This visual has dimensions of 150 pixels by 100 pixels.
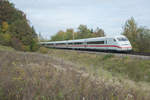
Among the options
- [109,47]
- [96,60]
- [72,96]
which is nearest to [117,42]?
[109,47]

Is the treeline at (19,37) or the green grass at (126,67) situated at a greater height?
the treeline at (19,37)

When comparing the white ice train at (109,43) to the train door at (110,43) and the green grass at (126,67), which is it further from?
the green grass at (126,67)

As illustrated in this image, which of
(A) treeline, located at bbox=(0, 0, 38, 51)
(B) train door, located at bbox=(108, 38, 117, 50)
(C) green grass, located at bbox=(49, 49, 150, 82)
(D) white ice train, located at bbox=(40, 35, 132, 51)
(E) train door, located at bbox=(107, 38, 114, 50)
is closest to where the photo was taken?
(C) green grass, located at bbox=(49, 49, 150, 82)

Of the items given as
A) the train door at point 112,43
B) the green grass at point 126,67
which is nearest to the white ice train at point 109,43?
the train door at point 112,43

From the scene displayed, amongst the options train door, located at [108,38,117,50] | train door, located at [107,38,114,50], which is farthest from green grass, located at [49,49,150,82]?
train door, located at [107,38,114,50]

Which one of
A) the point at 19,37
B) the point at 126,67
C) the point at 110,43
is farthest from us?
the point at 19,37

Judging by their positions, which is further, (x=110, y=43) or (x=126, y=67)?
(x=110, y=43)

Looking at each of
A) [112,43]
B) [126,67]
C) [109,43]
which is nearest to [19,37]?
[109,43]

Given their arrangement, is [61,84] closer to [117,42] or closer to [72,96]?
[72,96]

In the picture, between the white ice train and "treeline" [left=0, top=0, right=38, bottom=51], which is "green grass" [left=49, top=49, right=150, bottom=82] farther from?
"treeline" [left=0, top=0, right=38, bottom=51]

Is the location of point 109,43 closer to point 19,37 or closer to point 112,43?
point 112,43

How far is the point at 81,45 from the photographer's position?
2970 cm

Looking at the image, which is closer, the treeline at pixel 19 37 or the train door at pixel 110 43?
the train door at pixel 110 43

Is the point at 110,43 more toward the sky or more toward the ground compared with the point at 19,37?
more toward the ground
